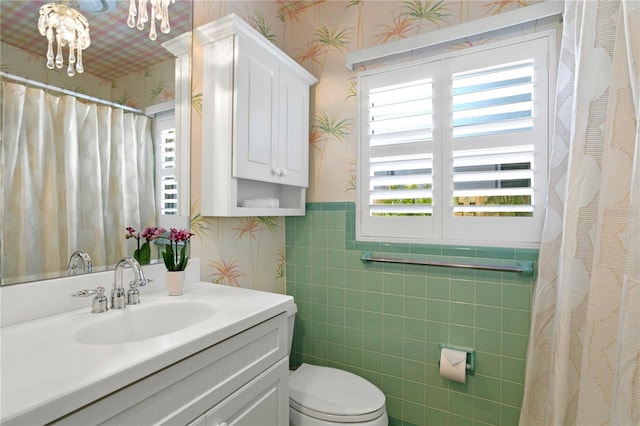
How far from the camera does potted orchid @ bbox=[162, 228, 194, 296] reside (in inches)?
48.3

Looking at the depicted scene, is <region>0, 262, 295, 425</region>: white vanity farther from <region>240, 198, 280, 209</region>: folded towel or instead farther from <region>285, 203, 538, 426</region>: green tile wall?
<region>285, 203, 538, 426</region>: green tile wall

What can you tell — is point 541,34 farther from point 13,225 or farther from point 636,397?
point 13,225

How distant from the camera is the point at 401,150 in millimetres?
1705

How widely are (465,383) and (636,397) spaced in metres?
0.84

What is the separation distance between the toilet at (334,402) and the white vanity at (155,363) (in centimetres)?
20

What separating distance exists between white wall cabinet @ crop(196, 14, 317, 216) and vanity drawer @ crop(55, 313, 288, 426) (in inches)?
23.8

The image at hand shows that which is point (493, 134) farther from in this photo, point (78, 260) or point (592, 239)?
point (78, 260)

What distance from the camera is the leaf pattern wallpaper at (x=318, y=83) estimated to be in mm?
1530

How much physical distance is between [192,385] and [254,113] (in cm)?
112

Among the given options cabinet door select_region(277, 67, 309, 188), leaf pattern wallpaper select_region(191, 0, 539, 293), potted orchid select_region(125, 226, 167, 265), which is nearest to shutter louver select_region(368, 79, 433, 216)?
leaf pattern wallpaper select_region(191, 0, 539, 293)

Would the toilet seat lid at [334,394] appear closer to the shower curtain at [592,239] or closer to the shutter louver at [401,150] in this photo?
the shower curtain at [592,239]

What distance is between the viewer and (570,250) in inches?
45.3

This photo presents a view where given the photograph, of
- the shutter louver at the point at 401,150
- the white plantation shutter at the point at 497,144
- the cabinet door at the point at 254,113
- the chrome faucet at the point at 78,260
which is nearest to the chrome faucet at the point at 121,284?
the chrome faucet at the point at 78,260

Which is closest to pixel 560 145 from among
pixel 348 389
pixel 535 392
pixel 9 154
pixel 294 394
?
pixel 535 392
